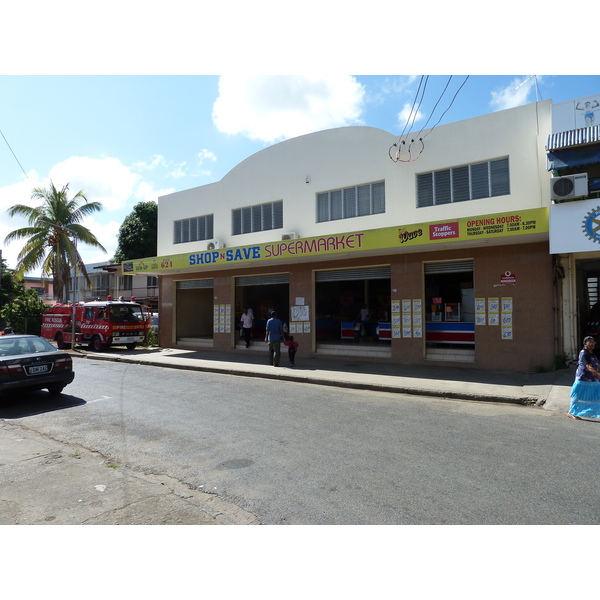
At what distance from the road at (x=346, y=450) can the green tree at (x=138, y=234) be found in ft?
85.9

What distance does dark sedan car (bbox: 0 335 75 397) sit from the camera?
341 inches

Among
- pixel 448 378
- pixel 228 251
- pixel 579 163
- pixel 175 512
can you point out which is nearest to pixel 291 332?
pixel 228 251

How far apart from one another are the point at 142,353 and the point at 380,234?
11454mm

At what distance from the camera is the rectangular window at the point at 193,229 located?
2009 cm

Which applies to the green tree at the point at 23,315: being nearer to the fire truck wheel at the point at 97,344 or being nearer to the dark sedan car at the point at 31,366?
the fire truck wheel at the point at 97,344

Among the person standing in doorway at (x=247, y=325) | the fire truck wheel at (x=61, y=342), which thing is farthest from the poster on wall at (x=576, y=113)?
the fire truck wheel at (x=61, y=342)

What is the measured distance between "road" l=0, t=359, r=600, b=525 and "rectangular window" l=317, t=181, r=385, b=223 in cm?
725

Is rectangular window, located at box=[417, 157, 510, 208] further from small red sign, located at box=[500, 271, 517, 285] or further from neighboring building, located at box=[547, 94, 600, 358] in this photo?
small red sign, located at box=[500, 271, 517, 285]

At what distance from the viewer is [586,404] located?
746 cm

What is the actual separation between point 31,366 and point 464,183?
39.3 ft

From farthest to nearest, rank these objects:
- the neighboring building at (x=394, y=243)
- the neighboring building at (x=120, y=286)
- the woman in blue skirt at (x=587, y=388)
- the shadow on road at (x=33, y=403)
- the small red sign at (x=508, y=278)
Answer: the neighboring building at (x=120, y=286)
the small red sign at (x=508, y=278)
the neighboring building at (x=394, y=243)
the shadow on road at (x=33, y=403)
the woman in blue skirt at (x=587, y=388)

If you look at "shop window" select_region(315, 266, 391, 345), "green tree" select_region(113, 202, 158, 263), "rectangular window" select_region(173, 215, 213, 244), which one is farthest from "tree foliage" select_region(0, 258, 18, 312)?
"shop window" select_region(315, 266, 391, 345)

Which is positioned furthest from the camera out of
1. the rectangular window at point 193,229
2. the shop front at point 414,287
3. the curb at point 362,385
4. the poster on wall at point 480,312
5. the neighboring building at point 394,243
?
the rectangular window at point 193,229

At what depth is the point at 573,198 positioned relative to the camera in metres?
10.4
